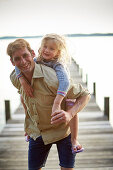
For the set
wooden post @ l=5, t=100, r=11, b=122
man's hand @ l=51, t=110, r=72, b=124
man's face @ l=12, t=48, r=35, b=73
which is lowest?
wooden post @ l=5, t=100, r=11, b=122

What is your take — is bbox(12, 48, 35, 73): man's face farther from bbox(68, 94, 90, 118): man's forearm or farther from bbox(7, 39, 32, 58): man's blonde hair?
bbox(68, 94, 90, 118): man's forearm

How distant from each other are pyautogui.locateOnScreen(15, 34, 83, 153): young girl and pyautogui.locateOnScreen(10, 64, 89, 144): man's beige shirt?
47 mm

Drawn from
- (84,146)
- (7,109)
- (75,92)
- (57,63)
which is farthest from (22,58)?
(7,109)

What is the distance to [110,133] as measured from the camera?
4695 mm

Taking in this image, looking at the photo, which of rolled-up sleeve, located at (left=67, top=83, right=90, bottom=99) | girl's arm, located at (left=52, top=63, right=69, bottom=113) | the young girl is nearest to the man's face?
the young girl

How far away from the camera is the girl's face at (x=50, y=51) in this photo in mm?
1704

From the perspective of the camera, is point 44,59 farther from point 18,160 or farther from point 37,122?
point 18,160

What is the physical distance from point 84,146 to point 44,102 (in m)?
2.80

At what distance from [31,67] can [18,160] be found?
8.28ft

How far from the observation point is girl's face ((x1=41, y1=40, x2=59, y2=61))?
5.59 feet

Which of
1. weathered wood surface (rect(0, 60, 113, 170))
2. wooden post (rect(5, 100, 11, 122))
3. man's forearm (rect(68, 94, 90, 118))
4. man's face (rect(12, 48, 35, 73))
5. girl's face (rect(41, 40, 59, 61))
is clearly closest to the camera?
man's face (rect(12, 48, 35, 73))

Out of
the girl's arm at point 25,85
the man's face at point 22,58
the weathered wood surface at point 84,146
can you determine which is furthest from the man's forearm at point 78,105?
the weathered wood surface at point 84,146

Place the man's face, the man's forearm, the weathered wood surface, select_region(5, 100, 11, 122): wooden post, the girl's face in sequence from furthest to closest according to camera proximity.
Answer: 1. select_region(5, 100, 11, 122): wooden post
2. the weathered wood surface
3. the girl's face
4. the man's forearm
5. the man's face

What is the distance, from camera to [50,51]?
1.71 m
